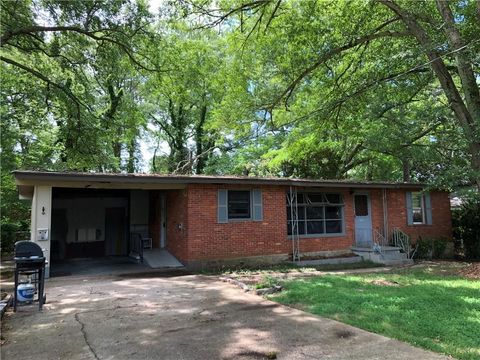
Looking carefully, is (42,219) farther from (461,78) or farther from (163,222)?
(461,78)

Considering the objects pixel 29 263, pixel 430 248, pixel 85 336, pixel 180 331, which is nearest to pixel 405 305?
pixel 180 331

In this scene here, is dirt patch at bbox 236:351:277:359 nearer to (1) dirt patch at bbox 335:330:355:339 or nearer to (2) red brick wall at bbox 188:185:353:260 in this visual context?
(1) dirt patch at bbox 335:330:355:339

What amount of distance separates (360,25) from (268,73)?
4165mm

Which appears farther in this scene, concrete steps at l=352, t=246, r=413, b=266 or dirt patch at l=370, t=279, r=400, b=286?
concrete steps at l=352, t=246, r=413, b=266

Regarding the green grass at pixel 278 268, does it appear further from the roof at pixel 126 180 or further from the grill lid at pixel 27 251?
the grill lid at pixel 27 251

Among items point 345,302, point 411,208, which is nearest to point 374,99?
point 411,208

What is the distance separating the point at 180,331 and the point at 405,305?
162 inches

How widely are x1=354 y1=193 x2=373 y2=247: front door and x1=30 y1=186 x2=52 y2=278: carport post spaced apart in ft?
37.8

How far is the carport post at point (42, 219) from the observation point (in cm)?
1075

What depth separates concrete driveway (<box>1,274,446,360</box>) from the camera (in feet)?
15.6

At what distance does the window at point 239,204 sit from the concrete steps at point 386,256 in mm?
5135

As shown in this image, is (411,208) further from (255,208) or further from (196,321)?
(196,321)

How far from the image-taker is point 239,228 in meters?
13.3

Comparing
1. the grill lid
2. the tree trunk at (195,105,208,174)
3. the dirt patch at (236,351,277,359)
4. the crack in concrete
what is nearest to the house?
the grill lid
